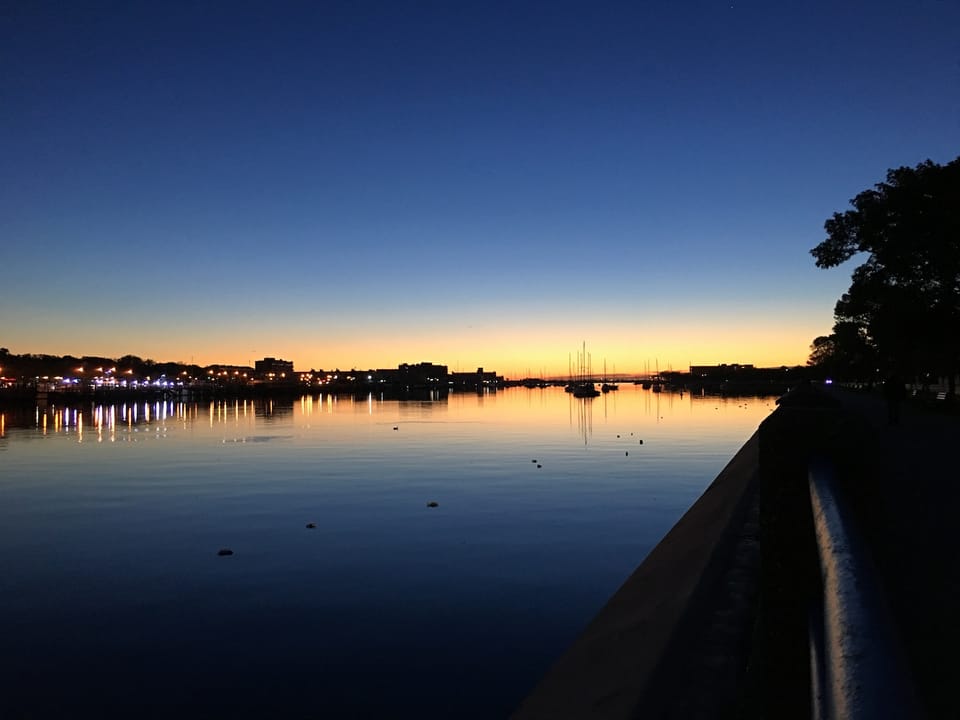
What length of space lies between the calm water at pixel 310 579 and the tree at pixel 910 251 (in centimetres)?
1118

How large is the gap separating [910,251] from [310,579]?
1103 inches

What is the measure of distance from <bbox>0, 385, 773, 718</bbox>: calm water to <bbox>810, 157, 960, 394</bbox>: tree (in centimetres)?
1118

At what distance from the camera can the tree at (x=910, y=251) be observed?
1123 inches

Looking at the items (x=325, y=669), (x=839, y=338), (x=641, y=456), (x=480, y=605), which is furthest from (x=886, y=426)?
(x=839, y=338)

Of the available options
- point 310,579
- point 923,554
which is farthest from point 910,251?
point 310,579

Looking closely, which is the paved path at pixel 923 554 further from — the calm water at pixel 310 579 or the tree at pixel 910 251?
the tree at pixel 910 251

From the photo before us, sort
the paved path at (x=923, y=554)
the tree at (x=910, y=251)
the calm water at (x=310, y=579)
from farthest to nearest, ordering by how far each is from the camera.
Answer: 1. the tree at (x=910, y=251)
2. the calm water at (x=310, y=579)
3. the paved path at (x=923, y=554)

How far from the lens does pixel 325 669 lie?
995 cm

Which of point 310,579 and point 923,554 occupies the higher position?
point 923,554

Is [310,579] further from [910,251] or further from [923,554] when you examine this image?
[910,251]

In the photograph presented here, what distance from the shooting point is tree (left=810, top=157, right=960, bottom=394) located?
2852 centimetres

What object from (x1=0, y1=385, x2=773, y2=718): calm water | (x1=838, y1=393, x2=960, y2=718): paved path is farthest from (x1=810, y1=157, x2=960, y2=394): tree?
(x1=838, y1=393, x2=960, y2=718): paved path

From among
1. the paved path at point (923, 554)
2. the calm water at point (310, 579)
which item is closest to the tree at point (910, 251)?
the calm water at point (310, 579)

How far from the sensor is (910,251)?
97.9 feet
